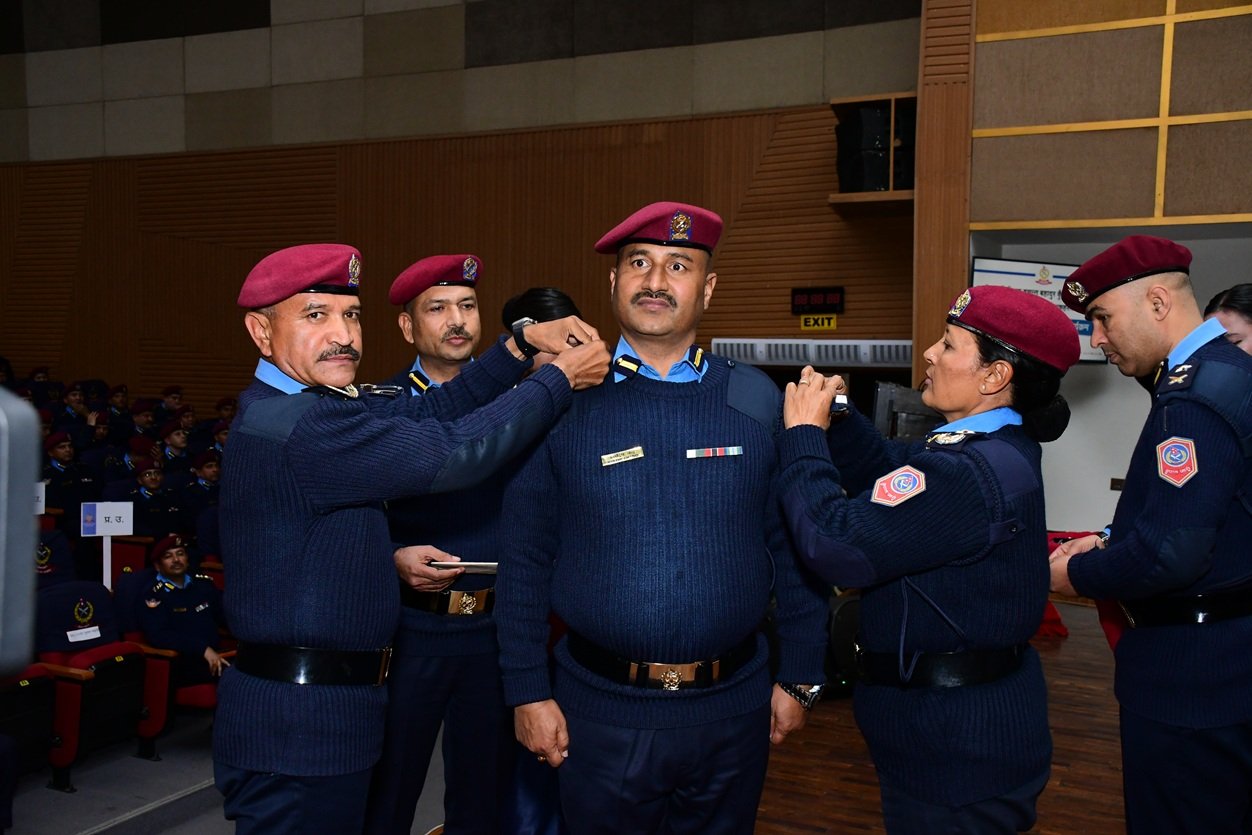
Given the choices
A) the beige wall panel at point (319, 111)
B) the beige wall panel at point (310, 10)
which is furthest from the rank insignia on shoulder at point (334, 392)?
the beige wall panel at point (310, 10)

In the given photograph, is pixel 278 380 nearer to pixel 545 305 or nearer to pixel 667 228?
pixel 667 228

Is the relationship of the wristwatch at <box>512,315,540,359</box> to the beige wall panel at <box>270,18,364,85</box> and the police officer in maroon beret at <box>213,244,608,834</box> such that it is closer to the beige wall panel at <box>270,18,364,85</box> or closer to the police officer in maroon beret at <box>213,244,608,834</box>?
the police officer in maroon beret at <box>213,244,608,834</box>

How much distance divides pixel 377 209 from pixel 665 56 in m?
3.11

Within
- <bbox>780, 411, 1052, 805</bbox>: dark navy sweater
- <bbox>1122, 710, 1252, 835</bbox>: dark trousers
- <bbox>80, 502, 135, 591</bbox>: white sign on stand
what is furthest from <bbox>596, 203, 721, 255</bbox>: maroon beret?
<bbox>80, 502, 135, 591</bbox>: white sign on stand

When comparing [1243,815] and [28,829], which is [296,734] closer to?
[1243,815]

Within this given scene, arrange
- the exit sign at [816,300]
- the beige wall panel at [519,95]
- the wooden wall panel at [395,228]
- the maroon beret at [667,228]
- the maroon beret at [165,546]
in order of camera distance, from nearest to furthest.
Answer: the maroon beret at [667,228] < the maroon beret at [165,546] < the exit sign at [816,300] < the wooden wall panel at [395,228] < the beige wall panel at [519,95]

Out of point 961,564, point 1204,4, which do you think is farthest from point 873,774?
point 1204,4

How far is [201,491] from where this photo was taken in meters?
6.95

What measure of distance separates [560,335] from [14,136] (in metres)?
12.0

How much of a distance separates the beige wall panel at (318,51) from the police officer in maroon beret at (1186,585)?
9183mm

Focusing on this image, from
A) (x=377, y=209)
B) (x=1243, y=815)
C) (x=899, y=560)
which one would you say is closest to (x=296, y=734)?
(x=899, y=560)

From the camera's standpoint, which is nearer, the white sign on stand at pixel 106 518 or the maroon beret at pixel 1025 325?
the maroon beret at pixel 1025 325

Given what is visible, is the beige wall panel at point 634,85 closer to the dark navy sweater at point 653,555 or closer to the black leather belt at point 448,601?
the black leather belt at point 448,601

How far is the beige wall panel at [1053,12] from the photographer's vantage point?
564 cm
